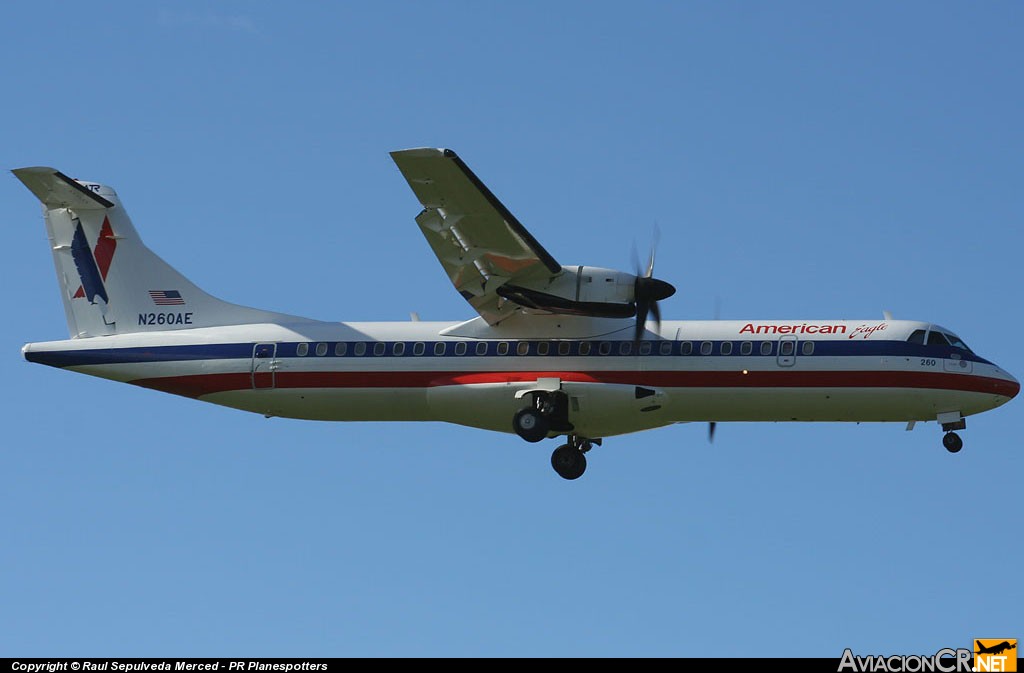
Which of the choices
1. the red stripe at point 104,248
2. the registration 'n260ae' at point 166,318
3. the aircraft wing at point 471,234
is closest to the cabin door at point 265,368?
the registration 'n260ae' at point 166,318

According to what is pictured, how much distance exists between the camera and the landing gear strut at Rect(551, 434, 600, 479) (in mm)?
30500

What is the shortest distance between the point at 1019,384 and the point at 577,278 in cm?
834

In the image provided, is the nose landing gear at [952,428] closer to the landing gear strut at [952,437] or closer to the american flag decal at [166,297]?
the landing gear strut at [952,437]

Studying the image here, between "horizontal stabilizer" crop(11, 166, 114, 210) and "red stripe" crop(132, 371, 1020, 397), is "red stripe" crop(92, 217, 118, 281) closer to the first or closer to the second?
"horizontal stabilizer" crop(11, 166, 114, 210)

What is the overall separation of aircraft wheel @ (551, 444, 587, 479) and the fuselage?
81cm

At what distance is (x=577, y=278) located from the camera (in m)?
28.2

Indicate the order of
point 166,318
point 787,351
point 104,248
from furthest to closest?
1. point 104,248
2. point 166,318
3. point 787,351

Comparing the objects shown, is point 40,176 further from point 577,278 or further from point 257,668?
point 257,668

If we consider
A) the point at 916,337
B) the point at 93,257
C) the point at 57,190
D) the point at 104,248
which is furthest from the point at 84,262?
the point at 916,337

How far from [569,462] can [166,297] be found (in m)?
8.69

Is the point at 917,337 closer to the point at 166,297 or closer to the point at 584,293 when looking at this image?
the point at 584,293

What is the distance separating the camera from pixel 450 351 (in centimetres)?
2948

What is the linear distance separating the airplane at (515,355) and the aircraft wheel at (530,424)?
0.03m

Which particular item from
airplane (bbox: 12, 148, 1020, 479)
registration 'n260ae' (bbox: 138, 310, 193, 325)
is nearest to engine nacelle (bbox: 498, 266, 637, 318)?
airplane (bbox: 12, 148, 1020, 479)
